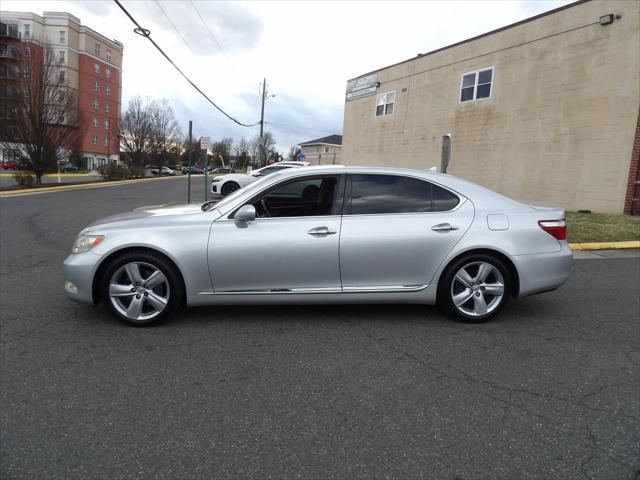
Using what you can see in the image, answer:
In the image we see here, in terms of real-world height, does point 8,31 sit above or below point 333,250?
above

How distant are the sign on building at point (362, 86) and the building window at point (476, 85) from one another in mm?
7683

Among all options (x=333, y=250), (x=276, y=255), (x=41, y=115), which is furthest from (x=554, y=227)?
(x=41, y=115)

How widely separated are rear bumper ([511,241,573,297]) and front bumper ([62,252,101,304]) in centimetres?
393

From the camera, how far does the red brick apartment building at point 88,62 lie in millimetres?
61869

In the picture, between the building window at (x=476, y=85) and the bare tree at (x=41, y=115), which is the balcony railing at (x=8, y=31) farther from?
the building window at (x=476, y=85)

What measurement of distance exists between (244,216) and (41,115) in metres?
25.4

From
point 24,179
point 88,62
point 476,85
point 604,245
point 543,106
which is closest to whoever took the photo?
point 604,245

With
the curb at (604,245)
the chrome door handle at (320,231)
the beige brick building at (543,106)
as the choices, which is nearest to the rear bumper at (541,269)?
the chrome door handle at (320,231)

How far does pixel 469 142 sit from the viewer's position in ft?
63.7

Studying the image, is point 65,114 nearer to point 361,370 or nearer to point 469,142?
point 469,142

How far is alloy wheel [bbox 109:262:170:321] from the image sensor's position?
4145mm

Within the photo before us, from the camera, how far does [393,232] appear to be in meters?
4.27

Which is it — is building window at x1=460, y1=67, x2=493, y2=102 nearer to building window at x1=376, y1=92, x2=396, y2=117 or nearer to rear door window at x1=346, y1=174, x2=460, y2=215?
building window at x1=376, y1=92, x2=396, y2=117

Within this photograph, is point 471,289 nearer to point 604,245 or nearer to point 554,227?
point 554,227
